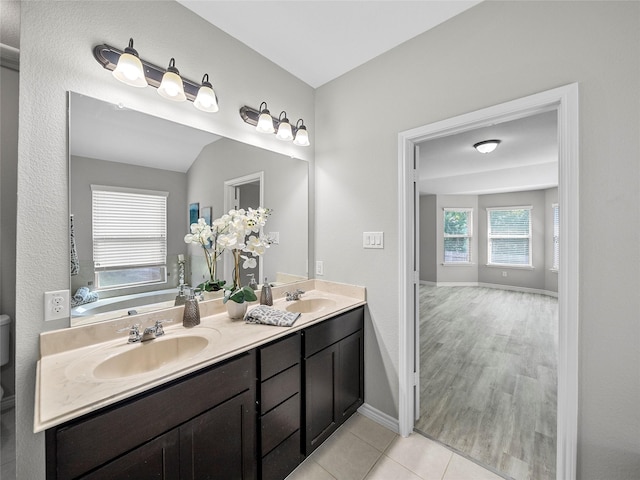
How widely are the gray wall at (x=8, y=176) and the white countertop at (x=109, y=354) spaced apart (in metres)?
0.46

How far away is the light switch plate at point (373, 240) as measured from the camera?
1.89 m

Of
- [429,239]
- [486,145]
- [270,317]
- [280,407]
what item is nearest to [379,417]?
[280,407]

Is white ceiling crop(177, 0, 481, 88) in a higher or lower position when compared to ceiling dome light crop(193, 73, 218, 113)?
higher

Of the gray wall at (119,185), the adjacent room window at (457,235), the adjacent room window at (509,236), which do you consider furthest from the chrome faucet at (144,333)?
the adjacent room window at (509,236)

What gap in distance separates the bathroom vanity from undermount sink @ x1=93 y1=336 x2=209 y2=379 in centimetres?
8

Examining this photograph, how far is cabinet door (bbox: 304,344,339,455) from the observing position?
152 centimetres

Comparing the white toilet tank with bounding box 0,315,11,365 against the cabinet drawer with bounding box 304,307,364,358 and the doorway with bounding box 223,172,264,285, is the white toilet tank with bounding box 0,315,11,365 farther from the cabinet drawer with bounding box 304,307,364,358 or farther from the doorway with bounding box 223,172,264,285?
the cabinet drawer with bounding box 304,307,364,358

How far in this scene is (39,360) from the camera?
1054 millimetres

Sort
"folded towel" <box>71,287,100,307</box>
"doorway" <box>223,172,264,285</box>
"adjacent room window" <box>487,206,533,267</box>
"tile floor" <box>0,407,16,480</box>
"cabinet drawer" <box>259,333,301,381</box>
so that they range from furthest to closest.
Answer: "adjacent room window" <box>487,206,533,267</box>
"doorway" <box>223,172,264,285</box>
"tile floor" <box>0,407,16,480</box>
"cabinet drawer" <box>259,333,301,381</box>
"folded towel" <box>71,287,100,307</box>

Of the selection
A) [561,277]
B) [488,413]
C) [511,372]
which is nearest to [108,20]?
[561,277]

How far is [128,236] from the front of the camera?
4.59ft

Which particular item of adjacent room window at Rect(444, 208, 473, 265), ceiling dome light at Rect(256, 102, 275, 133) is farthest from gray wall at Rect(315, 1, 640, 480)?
adjacent room window at Rect(444, 208, 473, 265)

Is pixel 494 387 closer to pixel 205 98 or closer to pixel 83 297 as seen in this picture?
pixel 83 297

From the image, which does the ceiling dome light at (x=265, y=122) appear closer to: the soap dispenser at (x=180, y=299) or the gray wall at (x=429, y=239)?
the soap dispenser at (x=180, y=299)
